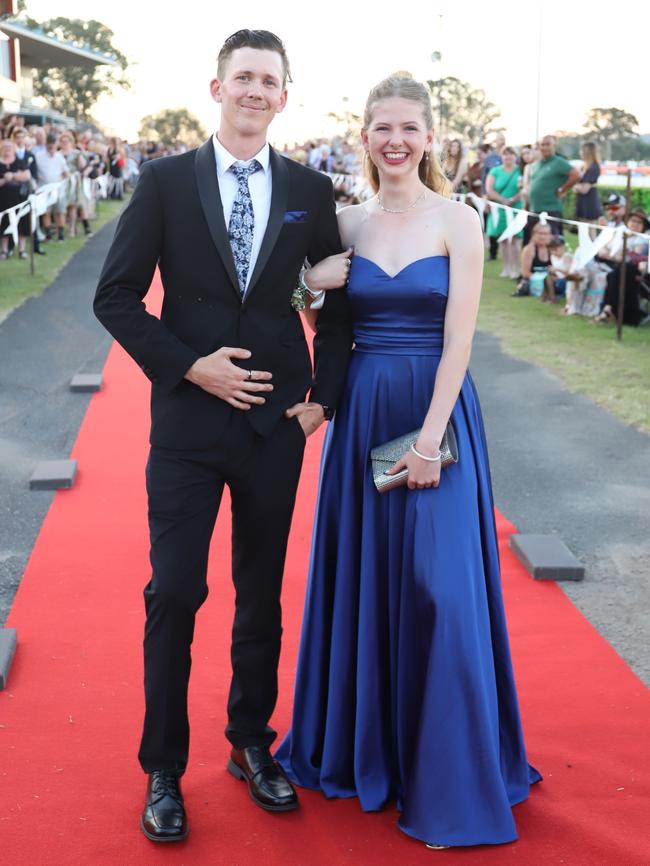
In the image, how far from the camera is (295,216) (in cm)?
298

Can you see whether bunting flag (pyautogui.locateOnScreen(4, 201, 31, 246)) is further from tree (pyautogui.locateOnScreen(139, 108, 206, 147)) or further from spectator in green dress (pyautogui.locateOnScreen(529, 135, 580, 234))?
tree (pyautogui.locateOnScreen(139, 108, 206, 147))

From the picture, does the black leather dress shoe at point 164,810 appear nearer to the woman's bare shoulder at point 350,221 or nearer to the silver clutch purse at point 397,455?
the silver clutch purse at point 397,455

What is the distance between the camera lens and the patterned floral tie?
2926 millimetres

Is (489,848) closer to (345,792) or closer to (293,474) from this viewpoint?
(345,792)

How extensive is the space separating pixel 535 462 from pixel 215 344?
4.62 meters

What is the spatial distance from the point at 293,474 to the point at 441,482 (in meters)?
0.43

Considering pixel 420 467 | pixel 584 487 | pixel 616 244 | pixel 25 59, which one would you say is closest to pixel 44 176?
pixel 616 244

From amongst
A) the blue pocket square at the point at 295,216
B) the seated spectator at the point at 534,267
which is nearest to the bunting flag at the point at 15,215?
the seated spectator at the point at 534,267

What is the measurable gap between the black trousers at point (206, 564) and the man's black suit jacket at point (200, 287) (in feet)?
0.25

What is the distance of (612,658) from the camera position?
427 cm

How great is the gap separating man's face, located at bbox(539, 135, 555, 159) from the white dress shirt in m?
12.3

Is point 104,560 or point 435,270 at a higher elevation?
point 435,270

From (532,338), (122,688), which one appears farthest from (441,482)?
(532,338)

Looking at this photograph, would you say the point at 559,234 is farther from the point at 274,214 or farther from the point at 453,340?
the point at 274,214
